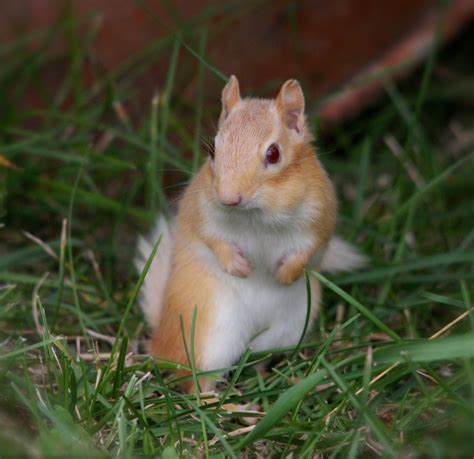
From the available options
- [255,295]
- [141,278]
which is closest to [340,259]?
[255,295]

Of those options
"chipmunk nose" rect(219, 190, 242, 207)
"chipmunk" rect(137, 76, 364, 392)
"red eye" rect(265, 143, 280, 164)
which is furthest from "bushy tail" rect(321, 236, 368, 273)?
"chipmunk nose" rect(219, 190, 242, 207)

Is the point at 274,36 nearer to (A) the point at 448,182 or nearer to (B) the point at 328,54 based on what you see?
(B) the point at 328,54

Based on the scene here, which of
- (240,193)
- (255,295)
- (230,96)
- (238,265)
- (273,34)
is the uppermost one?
(230,96)

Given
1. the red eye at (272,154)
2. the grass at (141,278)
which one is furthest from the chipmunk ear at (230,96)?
the grass at (141,278)

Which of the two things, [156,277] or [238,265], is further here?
[156,277]

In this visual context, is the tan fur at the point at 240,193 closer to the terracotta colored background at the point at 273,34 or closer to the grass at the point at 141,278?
the grass at the point at 141,278

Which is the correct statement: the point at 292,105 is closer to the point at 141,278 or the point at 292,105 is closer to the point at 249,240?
the point at 249,240
